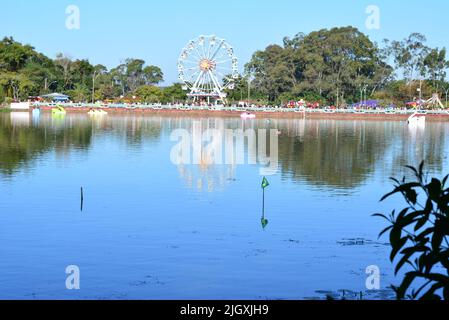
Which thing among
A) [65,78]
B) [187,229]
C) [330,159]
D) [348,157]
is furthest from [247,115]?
[187,229]

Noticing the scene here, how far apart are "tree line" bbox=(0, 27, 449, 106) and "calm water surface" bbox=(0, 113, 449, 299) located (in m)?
69.1

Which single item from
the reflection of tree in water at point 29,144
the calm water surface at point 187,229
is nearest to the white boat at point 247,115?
the reflection of tree in water at point 29,144

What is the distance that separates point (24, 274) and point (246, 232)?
499 centimetres

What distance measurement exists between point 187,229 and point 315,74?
8470 centimetres

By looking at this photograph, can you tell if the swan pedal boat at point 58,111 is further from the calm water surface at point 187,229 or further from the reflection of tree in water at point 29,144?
the calm water surface at point 187,229

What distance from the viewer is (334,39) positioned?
97562mm

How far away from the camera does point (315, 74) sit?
97625 millimetres

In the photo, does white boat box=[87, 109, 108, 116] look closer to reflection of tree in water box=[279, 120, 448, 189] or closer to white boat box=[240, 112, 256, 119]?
white boat box=[240, 112, 256, 119]

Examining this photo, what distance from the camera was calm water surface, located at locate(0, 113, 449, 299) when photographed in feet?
33.9

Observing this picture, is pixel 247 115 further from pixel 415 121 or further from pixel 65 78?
pixel 65 78

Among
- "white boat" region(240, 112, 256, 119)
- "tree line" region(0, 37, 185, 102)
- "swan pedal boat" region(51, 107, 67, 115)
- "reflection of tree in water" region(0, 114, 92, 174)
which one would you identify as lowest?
"reflection of tree in water" region(0, 114, 92, 174)

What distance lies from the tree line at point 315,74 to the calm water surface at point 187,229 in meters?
69.1

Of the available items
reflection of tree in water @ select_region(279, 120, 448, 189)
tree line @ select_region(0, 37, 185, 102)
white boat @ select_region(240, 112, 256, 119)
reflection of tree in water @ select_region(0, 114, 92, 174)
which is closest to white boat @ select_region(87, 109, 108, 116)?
tree line @ select_region(0, 37, 185, 102)
